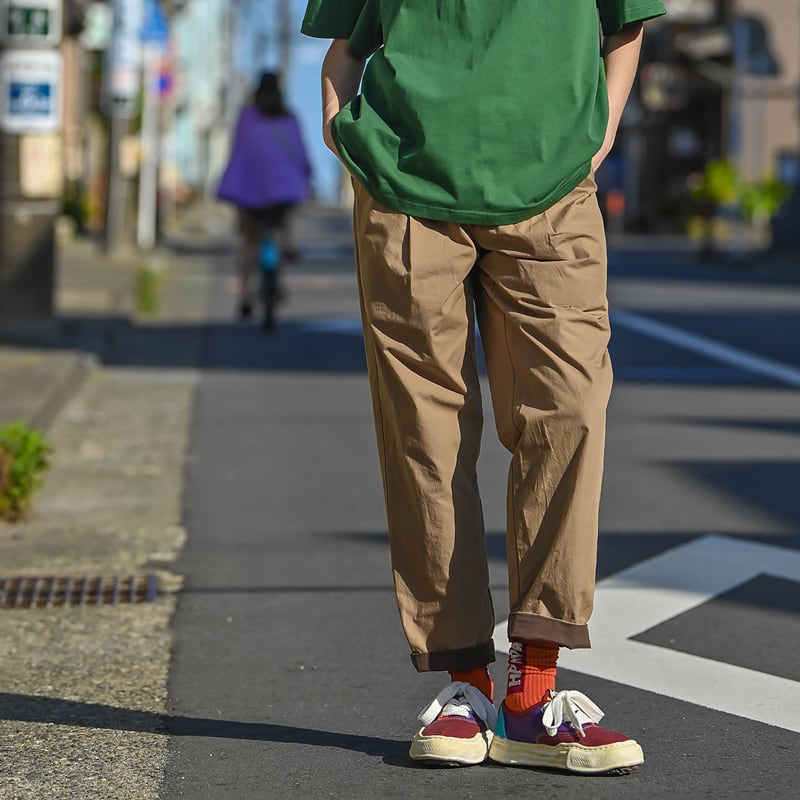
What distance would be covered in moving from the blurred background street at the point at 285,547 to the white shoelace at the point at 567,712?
0.36 feet

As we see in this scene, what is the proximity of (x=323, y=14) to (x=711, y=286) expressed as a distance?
58.1ft

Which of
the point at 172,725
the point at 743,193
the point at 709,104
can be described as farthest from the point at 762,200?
the point at 172,725

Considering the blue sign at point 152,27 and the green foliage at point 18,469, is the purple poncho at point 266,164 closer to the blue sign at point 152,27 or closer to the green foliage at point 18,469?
the green foliage at point 18,469

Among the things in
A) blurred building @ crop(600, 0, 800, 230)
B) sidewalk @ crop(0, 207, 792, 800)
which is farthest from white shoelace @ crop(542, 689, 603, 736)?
blurred building @ crop(600, 0, 800, 230)

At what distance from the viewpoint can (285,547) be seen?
592 centimetres

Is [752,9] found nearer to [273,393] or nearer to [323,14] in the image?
[273,393]

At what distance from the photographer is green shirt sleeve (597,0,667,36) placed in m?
3.40

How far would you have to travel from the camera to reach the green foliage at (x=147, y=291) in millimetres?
16234

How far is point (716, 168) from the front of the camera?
3819 cm

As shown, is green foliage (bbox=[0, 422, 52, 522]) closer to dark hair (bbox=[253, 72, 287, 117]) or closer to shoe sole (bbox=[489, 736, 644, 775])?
shoe sole (bbox=[489, 736, 644, 775])

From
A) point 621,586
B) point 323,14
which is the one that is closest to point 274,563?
point 621,586

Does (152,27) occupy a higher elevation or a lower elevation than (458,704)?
higher

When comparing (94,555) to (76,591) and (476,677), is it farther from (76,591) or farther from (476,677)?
(476,677)

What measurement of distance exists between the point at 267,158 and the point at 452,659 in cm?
984
